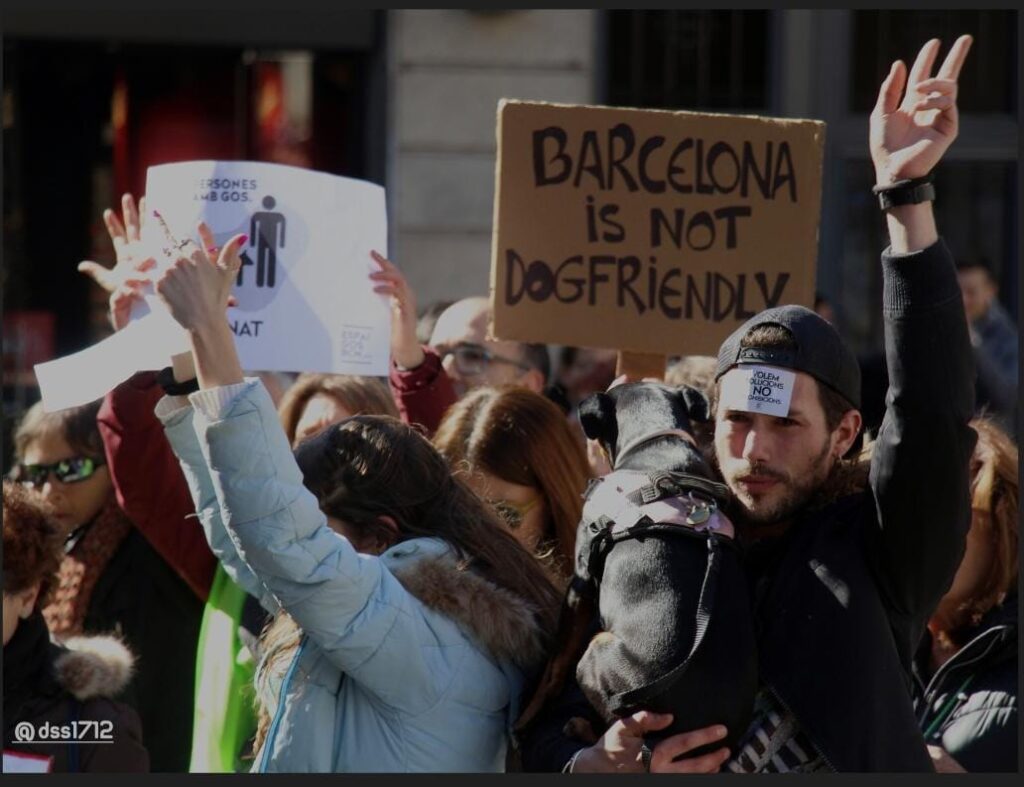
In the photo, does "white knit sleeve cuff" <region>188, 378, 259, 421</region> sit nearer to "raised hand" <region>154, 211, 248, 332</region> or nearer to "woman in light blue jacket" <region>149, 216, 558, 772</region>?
"woman in light blue jacket" <region>149, 216, 558, 772</region>

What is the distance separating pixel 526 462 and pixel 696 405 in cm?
102

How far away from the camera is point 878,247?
9.02 meters

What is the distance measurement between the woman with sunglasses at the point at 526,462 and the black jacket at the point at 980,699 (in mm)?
822

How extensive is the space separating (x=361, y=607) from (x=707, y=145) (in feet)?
5.91

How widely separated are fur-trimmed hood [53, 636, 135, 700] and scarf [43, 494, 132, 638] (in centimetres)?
58

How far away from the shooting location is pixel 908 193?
255 centimetres

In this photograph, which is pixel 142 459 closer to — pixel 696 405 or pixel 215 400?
pixel 215 400

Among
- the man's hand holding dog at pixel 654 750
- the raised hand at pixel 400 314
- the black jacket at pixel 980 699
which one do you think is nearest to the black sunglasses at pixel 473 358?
the raised hand at pixel 400 314

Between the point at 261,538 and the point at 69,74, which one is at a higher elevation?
the point at 69,74

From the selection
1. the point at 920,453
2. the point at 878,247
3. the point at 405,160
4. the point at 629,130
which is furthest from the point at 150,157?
the point at 920,453

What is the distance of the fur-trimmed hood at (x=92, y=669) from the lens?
133 inches

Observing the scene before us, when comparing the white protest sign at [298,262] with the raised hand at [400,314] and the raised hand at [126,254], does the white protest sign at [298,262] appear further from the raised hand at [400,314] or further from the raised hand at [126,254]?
the raised hand at [126,254]

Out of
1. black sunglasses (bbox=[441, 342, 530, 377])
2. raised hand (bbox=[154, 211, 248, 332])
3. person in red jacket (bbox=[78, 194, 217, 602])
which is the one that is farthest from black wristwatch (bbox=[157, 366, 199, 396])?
black sunglasses (bbox=[441, 342, 530, 377])

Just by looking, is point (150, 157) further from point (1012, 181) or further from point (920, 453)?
point (920, 453)
